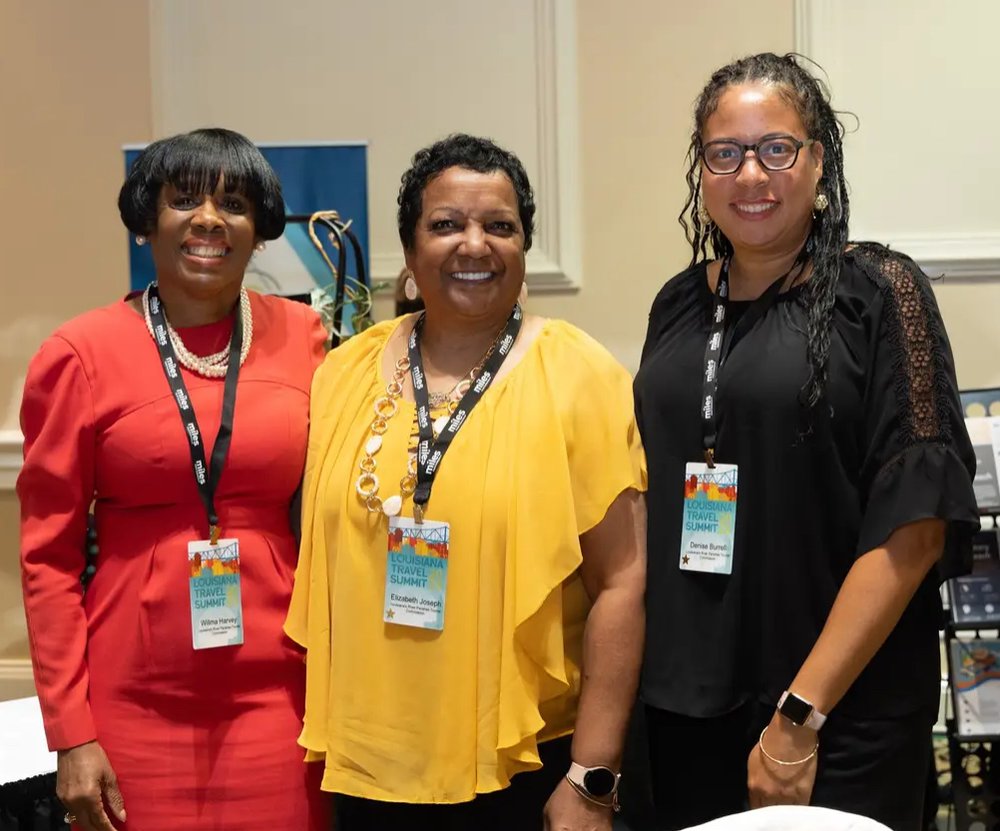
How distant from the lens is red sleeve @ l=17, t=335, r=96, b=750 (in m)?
1.77

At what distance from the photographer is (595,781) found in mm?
1640

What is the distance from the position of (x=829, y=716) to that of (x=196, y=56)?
3451 millimetres

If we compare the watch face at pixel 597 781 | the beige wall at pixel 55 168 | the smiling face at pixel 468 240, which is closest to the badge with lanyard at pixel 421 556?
the smiling face at pixel 468 240

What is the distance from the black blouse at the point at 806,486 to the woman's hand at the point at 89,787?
0.88 meters

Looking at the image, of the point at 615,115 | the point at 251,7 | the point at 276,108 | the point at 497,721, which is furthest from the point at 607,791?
the point at 251,7

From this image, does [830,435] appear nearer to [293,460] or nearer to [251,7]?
[293,460]

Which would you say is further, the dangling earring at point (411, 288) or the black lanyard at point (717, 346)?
the dangling earring at point (411, 288)

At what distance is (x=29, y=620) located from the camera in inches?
71.3

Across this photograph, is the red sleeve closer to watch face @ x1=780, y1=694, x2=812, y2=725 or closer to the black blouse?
the black blouse

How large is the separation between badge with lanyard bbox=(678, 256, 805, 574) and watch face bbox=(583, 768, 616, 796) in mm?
333

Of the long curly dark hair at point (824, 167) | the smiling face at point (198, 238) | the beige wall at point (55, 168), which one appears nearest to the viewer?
the long curly dark hair at point (824, 167)

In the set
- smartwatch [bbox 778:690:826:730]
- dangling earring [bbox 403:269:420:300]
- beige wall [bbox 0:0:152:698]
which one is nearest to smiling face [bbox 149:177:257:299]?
dangling earring [bbox 403:269:420:300]

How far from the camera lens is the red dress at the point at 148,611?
1785 millimetres

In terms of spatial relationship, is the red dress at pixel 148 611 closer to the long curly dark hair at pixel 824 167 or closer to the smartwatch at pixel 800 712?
the smartwatch at pixel 800 712
